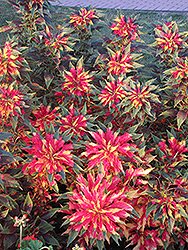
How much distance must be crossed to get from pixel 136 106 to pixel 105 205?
606mm

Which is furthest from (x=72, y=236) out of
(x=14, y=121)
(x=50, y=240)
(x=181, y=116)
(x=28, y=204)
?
(x=181, y=116)

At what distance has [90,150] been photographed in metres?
1.43

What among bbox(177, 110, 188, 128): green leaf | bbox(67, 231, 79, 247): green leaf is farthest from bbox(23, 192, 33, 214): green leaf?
bbox(177, 110, 188, 128): green leaf

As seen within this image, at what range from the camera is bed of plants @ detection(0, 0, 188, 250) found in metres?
1.34

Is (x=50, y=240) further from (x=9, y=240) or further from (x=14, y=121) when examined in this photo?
(x=14, y=121)

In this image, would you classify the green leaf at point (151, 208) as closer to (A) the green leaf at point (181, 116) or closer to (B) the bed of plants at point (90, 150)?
(B) the bed of plants at point (90, 150)

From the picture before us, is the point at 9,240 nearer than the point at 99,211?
No

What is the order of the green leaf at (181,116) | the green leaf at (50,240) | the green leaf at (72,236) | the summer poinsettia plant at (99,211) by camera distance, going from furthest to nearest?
the green leaf at (181,116) < the green leaf at (50,240) < the green leaf at (72,236) < the summer poinsettia plant at (99,211)

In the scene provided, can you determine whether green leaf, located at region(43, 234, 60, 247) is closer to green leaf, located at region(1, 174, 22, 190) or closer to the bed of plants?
the bed of plants

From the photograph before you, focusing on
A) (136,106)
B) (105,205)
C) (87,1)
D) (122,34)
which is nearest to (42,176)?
(105,205)

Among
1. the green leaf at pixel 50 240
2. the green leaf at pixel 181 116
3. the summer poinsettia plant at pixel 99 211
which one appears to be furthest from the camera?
the green leaf at pixel 181 116

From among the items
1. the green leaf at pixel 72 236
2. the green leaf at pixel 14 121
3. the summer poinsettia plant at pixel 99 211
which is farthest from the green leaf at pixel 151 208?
the green leaf at pixel 14 121

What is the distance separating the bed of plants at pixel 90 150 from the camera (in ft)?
4.39

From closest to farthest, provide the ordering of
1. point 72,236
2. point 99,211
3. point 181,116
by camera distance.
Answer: point 99,211
point 72,236
point 181,116
